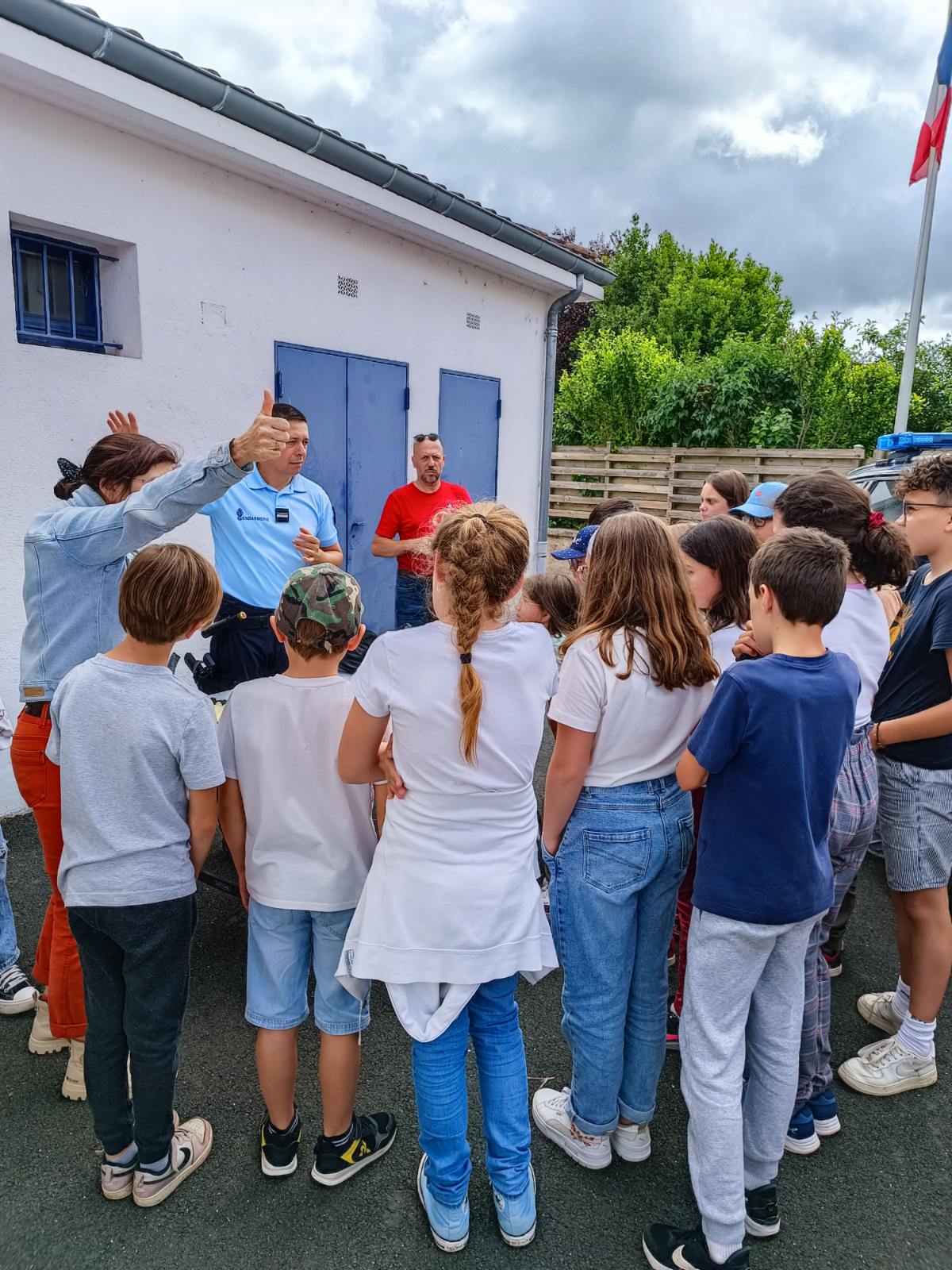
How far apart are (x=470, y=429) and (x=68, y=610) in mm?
5349

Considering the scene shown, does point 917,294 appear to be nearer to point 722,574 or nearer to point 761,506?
point 761,506

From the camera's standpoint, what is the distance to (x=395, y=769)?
1.86 meters

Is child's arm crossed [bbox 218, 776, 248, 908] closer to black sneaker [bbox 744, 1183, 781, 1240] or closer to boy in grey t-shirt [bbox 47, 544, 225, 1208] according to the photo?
boy in grey t-shirt [bbox 47, 544, 225, 1208]

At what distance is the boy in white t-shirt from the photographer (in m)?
1.98

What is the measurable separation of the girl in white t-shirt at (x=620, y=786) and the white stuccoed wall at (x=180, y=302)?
135 inches

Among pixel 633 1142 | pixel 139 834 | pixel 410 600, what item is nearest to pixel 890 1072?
pixel 633 1142

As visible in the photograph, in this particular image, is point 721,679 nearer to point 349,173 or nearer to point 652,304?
point 349,173

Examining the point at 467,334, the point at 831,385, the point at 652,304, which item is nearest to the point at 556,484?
the point at 831,385

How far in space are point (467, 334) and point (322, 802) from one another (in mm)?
6027

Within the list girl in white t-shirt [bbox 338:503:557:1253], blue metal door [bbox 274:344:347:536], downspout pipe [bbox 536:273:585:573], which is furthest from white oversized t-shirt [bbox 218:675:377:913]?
downspout pipe [bbox 536:273:585:573]

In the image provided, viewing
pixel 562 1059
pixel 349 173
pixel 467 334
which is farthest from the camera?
pixel 467 334

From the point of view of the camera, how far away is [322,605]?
1.92 m

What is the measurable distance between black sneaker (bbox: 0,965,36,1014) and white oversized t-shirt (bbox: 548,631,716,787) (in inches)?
84.5

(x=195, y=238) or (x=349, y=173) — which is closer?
(x=195, y=238)
